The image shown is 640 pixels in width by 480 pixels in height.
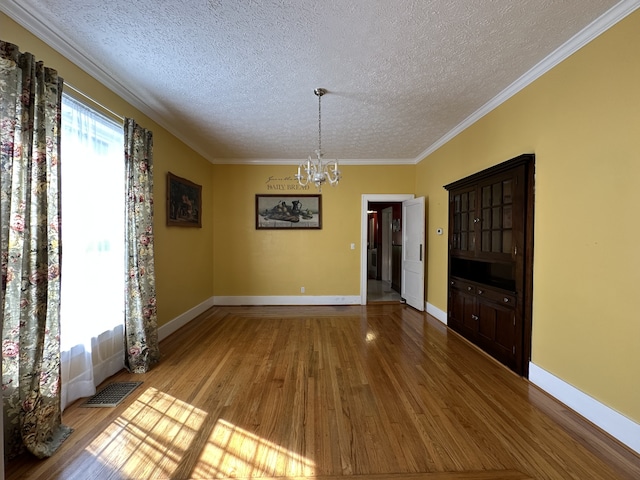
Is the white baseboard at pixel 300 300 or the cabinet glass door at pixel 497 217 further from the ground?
the cabinet glass door at pixel 497 217

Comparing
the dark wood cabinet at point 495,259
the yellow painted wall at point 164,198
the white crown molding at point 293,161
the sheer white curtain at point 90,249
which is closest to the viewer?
the yellow painted wall at point 164,198

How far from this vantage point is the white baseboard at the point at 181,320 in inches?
139

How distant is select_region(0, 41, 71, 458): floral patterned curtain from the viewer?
165cm

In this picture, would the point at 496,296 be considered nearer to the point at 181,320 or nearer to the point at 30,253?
the point at 30,253

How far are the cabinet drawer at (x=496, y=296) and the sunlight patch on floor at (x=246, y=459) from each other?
238 cm

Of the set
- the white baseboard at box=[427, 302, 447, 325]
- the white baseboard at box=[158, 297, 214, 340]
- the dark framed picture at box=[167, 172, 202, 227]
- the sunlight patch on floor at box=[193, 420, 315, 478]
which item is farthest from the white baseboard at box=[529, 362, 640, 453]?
the dark framed picture at box=[167, 172, 202, 227]

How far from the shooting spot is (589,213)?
2.05 m

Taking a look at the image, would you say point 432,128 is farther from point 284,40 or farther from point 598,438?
point 598,438

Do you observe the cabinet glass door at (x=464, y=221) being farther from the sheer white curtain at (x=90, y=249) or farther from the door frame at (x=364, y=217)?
the sheer white curtain at (x=90, y=249)

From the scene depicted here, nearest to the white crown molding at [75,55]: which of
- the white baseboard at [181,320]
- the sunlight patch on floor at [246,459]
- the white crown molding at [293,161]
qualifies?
the white crown molding at [293,161]

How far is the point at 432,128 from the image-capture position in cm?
380

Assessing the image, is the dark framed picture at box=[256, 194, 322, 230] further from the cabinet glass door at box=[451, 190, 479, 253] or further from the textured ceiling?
the cabinet glass door at box=[451, 190, 479, 253]

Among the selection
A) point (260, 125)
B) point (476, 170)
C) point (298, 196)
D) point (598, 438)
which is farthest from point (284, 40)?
point (598, 438)

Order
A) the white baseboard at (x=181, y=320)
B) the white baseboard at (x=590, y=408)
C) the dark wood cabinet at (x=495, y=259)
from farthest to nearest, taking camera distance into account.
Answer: the white baseboard at (x=181, y=320), the dark wood cabinet at (x=495, y=259), the white baseboard at (x=590, y=408)
